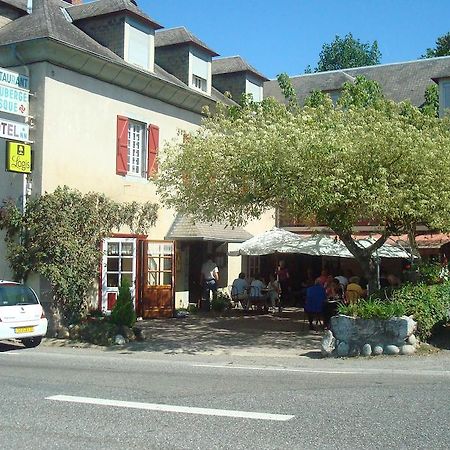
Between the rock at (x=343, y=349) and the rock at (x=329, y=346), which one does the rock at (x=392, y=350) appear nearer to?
the rock at (x=343, y=349)

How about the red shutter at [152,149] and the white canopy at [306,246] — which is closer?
the white canopy at [306,246]

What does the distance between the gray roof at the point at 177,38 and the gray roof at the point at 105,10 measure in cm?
170

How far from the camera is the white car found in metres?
13.5

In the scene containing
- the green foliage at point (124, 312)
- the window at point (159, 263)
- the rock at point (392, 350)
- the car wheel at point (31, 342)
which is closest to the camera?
the rock at point (392, 350)

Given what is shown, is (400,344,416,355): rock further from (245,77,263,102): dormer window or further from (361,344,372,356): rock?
(245,77,263,102): dormer window

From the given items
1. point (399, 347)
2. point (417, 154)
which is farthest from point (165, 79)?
point (399, 347)

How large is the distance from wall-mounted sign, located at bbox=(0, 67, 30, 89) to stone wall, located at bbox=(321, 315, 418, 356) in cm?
935

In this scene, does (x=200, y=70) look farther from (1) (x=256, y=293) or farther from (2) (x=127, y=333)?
(2) (x=127, y=333)

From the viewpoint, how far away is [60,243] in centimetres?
1608

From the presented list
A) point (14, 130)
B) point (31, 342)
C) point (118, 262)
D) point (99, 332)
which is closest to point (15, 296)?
point (31, 342)

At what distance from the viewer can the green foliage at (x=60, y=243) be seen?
16.2 m

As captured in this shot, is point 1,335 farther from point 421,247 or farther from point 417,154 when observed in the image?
point 421,247

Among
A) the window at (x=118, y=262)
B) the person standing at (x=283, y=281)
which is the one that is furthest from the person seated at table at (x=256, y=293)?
the window at (x=118, y=262)

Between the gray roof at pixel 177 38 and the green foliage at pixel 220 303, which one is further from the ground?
the gray roof at pixel 177 38
